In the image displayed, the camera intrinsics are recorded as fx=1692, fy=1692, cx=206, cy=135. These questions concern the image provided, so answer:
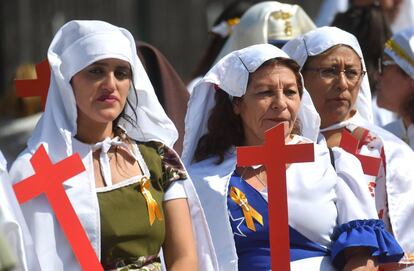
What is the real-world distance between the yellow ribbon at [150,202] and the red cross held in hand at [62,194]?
0.26 metres

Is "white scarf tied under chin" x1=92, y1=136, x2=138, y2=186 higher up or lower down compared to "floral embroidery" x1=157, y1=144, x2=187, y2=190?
higher up

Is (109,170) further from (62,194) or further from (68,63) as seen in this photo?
(68,63)

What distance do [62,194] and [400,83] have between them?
2.49 meters

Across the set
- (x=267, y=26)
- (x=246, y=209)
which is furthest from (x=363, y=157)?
(x=267, y=26)

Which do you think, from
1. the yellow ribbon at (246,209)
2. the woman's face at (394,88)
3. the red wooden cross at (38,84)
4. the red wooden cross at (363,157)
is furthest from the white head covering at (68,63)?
the woman's face at (394,88)

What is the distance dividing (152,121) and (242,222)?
52 centimetres

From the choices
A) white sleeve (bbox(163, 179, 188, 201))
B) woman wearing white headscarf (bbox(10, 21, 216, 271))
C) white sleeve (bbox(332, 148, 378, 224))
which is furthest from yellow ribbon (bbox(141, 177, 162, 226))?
white sleeve (bbox(332, 148, 378, 224))

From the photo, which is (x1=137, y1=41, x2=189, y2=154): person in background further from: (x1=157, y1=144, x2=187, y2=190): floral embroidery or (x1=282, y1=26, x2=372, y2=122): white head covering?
(x1=157, y1=144, x2=187, y2=190): floral embroidery

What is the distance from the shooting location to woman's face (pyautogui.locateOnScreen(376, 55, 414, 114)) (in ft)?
26.3

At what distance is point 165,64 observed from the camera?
8133mm

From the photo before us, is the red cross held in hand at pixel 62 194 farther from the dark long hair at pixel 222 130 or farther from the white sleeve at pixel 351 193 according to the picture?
the white sleeve at pixel 351 193

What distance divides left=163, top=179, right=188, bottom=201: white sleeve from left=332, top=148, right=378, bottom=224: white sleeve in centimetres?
66

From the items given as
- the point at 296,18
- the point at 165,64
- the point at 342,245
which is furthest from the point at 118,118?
the point at 296,18

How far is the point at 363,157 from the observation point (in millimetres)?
7207
